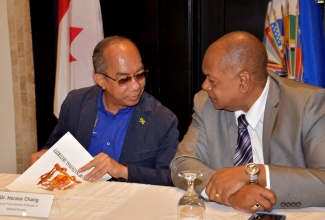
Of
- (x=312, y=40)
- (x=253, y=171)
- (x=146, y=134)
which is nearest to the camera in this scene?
(x=253, y=171)

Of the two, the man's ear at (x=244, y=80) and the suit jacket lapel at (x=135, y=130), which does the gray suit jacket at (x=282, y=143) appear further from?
the suit jacket lapel at (x=135, y=130)

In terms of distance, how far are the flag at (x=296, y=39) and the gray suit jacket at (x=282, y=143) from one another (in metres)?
1.35

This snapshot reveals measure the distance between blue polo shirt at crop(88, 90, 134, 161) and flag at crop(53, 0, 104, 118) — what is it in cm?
151

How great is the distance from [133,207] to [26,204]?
0.43 meters

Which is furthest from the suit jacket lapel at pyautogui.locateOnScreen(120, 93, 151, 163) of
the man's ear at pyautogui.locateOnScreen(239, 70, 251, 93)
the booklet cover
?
the man's ear at pyautogui.locateOnScreen(239, 70, 251, 93)

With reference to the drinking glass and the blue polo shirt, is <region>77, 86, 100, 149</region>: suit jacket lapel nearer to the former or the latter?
the blue polo shirt

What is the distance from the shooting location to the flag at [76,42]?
452cm

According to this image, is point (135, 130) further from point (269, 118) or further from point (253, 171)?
point (253, 171)

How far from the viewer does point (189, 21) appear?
15.0 ft

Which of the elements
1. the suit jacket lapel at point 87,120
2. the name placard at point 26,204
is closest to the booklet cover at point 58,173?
the name placard at point 26,204

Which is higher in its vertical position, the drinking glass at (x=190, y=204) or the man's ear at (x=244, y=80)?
the man's ear at (x=244, y=80)

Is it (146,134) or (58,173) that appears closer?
(58,173)

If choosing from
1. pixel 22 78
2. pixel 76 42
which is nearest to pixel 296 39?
pixel 76 42

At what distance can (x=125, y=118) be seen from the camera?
3.08 meters
